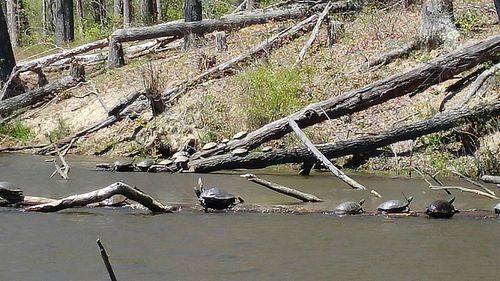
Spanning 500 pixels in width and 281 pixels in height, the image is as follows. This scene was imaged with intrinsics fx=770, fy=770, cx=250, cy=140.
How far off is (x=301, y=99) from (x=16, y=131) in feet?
23.7

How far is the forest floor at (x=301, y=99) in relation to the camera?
12.3 meters

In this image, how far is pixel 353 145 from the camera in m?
11.9

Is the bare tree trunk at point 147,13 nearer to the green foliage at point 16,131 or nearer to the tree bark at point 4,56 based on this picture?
the tree bark at point 4,56

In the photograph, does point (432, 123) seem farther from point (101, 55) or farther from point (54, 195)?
point (101, 55)

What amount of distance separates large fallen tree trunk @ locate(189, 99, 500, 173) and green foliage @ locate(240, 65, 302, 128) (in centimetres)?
199

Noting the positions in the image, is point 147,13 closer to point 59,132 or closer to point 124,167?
point 59,132

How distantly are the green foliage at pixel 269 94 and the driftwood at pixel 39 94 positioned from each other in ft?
18.9

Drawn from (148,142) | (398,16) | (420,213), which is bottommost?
(148,142)

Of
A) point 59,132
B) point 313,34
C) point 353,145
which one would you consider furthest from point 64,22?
point 353,145

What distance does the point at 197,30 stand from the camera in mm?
20656

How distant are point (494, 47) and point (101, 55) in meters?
12.8

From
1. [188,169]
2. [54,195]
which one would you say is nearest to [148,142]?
[188,169]

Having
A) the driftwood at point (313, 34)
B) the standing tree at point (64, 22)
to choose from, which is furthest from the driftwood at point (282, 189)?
the standing tree at point (64, 22)

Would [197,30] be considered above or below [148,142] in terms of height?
above
